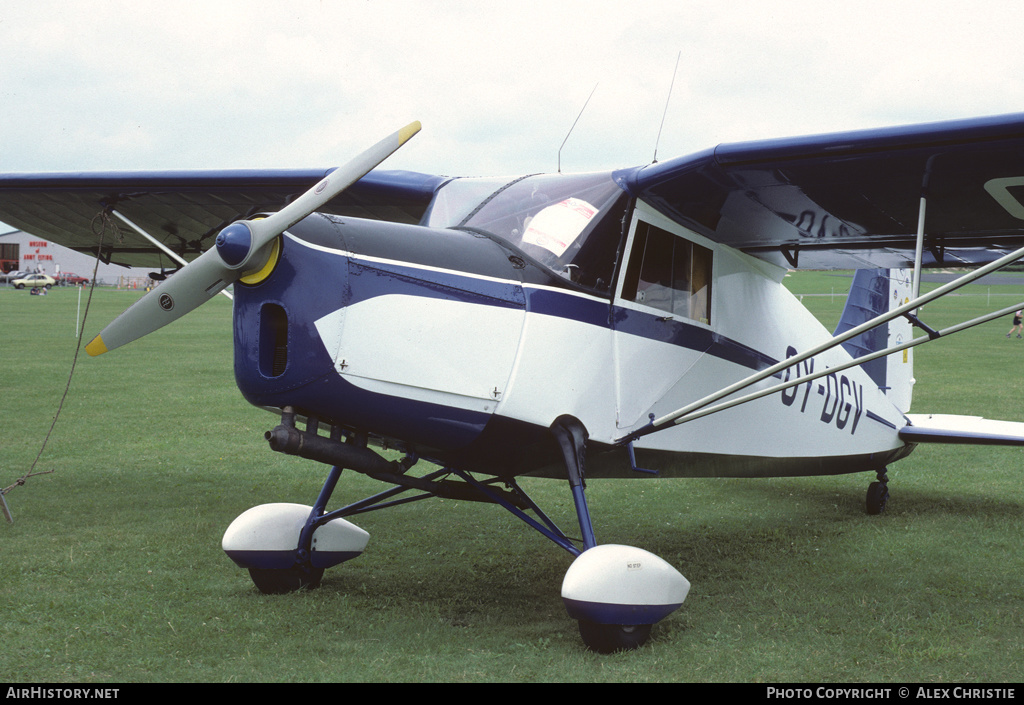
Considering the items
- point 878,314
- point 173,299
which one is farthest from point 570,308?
point 878,314

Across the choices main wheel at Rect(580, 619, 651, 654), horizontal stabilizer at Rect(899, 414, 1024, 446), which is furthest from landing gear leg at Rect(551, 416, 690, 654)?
horizontal stabilizer at Rect(899, 414, 1024, 446)

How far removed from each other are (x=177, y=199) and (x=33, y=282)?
6849 centimetres

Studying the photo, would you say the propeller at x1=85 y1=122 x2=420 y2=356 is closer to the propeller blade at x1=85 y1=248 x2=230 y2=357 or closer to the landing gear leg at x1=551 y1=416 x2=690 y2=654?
the propeller blade at x1=85 y1=248 x2=230 y2=357

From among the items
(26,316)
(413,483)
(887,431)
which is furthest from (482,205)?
(26,316)

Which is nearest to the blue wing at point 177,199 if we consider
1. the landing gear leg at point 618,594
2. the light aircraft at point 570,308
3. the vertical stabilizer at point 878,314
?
the light aircraft at point 570,308

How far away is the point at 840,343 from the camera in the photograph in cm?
504

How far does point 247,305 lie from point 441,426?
1058 mm

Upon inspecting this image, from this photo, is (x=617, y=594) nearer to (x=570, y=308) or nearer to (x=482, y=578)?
(x=570, y=308)

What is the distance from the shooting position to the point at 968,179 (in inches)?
191

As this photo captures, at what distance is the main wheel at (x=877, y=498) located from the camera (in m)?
7.86

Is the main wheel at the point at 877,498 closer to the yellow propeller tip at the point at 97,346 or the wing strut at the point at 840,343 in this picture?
the wing strut at the point at 840,343

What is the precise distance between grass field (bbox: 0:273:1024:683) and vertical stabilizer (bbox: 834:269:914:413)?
109 centimetres

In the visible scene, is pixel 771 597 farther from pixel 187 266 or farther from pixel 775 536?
pixel 187 266

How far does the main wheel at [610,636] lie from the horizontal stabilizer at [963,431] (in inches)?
169
